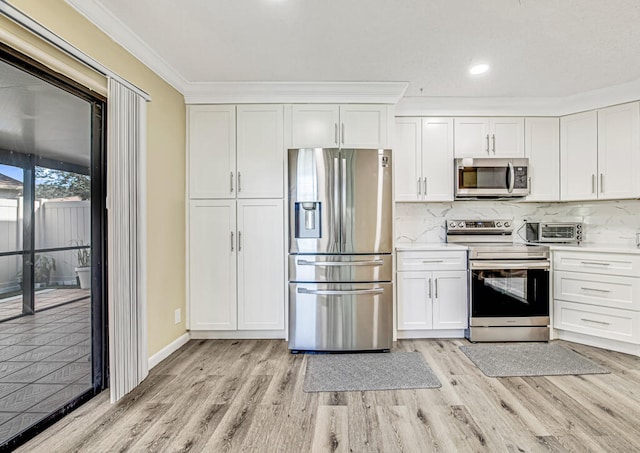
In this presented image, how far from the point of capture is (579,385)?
7.23 feet

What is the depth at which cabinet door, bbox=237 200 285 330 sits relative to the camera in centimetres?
301

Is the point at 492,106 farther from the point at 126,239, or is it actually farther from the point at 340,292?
the point at 126,239

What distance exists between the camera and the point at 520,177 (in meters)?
3.24

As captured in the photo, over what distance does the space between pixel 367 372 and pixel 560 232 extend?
263cm

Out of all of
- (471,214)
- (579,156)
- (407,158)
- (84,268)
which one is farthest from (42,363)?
(579,156)

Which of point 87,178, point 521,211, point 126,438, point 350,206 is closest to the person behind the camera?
point 126,438

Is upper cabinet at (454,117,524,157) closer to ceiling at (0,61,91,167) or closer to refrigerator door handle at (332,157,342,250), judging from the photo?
refrigerator door handle at (332,157,342,250)

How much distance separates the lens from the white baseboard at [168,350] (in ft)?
8.21

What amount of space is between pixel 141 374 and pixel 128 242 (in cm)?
98

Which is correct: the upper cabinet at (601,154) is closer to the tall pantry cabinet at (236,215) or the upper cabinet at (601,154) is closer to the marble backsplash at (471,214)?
the marble backsplash at (471,214)

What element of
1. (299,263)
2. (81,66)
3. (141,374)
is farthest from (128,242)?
(299,263)

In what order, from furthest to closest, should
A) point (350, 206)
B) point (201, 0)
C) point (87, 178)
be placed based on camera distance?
point (350, 206), point (87, 178), point (201, 0)

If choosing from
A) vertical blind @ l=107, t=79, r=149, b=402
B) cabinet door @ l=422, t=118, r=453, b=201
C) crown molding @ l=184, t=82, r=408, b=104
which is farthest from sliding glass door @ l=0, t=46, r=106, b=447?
cabinet door @ l=422, t=118, r=453, b=201

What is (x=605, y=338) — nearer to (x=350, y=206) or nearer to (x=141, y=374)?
(x=350, y=206)
